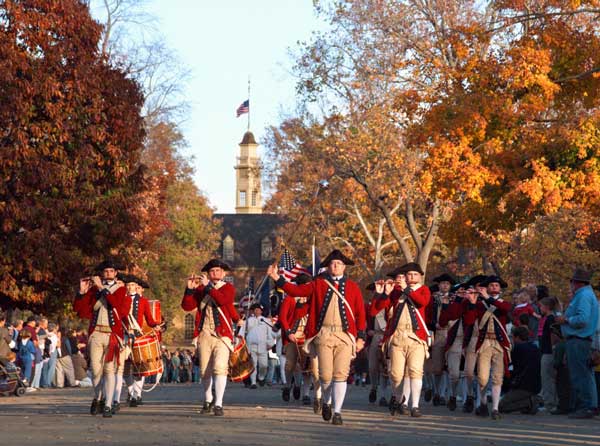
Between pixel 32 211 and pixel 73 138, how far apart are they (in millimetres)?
2441

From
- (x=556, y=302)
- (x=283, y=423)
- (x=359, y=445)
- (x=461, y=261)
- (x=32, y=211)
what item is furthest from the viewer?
(x=461, y=261)

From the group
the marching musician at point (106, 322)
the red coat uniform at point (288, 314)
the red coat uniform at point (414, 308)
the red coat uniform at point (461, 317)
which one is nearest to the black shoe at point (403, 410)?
the red coat uniform at point (414, 308)

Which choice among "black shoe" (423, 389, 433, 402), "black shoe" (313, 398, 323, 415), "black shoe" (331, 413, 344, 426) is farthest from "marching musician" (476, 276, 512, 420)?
"black shoe" (423, 389, 433, 402)

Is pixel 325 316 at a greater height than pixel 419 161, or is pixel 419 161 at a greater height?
pixel 419 161

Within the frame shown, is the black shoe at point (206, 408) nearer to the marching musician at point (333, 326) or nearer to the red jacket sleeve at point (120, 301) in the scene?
the red jacket sleeve at point (120, 301)

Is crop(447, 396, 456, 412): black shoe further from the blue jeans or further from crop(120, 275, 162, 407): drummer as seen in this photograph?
crop(120, 275, 162, 407): drummer

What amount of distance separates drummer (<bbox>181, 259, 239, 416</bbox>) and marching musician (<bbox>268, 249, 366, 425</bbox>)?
1.46 meters

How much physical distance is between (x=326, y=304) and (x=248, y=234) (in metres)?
90.3

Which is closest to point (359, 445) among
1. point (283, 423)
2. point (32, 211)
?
point (283, 423)

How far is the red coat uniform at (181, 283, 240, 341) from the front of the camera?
1641cm

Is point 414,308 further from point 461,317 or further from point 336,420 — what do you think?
point 336,420

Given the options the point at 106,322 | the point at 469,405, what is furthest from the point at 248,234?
the point at 106,322

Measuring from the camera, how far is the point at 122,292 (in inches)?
635

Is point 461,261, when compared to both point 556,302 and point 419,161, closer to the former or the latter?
point 419,161
